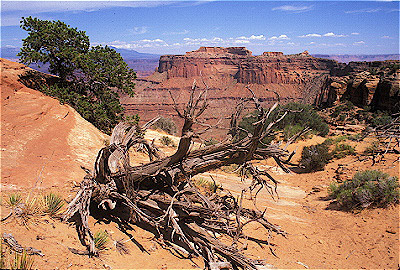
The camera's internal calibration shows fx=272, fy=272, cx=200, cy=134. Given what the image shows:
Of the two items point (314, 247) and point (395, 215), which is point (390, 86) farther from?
point (314, 247)

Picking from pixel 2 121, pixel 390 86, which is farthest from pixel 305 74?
pixel 2 121

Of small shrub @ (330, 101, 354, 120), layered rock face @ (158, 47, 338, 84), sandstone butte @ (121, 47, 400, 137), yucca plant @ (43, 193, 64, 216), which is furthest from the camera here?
layered rock face @ (158, 47, 338, 84)

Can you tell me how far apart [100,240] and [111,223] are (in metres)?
0.91

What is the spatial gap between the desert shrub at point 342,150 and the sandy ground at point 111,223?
7.96 feet

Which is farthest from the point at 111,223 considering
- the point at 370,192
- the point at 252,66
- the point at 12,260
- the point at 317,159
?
the point at 252,66

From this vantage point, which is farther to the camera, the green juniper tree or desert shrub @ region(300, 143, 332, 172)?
desert shrub @ region(300, 143, 332, 172)

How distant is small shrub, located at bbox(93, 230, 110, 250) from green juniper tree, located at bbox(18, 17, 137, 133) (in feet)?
29.2

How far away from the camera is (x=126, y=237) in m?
4.64

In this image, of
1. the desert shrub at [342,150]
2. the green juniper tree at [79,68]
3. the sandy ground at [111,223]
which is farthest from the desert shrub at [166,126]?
the desert shrub at [342,150]

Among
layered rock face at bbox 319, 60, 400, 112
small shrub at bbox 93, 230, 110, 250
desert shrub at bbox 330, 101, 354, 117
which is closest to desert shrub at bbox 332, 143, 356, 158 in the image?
small shrub at bbox 93, 230, 110, 250

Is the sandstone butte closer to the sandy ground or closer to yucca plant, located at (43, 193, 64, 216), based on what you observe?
the sandy ground

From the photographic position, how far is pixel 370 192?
7.96 metres

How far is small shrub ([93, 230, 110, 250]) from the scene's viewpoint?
3.99 meters

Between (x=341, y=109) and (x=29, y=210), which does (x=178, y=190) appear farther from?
(x=341, y=109)
